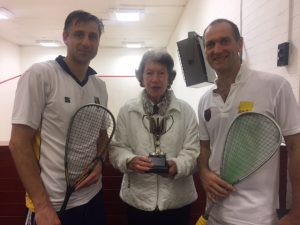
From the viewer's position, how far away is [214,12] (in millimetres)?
3582

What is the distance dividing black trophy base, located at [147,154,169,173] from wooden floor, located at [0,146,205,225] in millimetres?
703

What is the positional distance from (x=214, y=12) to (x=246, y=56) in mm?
1314

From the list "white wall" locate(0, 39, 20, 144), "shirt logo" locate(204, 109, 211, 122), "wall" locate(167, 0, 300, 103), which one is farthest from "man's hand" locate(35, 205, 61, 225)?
"white wall" locate(0, 39, 20, 144)

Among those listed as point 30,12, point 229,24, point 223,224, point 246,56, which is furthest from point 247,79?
point 30,12

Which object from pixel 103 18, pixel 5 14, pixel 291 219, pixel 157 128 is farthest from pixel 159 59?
pixel 5 14

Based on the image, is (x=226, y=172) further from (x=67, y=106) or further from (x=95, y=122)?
(x=67, y=106)

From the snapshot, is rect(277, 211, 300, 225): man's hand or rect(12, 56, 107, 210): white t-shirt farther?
rect(12, 56, 107, 210): white t-shirt

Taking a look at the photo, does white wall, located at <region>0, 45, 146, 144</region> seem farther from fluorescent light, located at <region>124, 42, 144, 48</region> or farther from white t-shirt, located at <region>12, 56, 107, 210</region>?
white t-shirt, located at <region>12, 56, 107, 210</region>

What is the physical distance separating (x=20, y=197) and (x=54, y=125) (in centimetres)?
105

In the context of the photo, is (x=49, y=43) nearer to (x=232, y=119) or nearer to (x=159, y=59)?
(x=159, y=59)

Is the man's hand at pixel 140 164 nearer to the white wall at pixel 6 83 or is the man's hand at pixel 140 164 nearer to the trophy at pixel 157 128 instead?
the trophy at pixel 157 128

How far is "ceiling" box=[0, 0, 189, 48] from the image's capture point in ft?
18.6

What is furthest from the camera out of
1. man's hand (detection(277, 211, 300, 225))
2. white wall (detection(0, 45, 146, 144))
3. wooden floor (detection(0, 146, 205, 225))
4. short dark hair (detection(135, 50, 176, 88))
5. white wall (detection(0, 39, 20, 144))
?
white wall (detection(0, 45, 146, 144))

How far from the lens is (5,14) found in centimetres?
627
